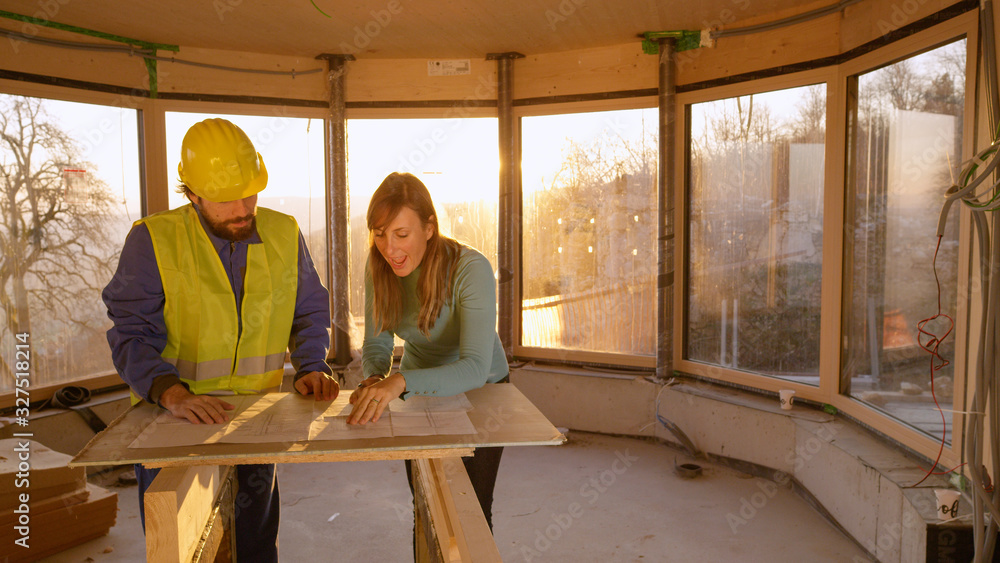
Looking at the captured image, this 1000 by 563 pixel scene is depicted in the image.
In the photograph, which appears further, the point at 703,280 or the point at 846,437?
the point at 703,280

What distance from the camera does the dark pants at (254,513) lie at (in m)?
2.17

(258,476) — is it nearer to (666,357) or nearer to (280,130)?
(666,357)

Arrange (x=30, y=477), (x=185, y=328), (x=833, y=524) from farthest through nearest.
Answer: (x=833, y=524)
(x=30, y=477)
(x=185, y=328)

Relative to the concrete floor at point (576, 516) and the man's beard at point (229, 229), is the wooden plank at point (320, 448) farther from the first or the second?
the concrete floor at point (576, 516)

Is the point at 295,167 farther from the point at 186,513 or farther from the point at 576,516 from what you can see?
the point at 186,513

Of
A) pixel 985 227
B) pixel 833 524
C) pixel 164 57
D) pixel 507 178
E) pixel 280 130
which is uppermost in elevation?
pixel 164 57

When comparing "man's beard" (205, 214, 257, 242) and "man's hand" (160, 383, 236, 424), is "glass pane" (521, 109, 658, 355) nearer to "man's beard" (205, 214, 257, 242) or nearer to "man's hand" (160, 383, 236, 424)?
"man's beard" (205, 214, 257, 242)

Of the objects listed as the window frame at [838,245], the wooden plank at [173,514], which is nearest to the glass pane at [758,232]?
the window frame at [838,245]

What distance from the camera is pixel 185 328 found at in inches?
81.1

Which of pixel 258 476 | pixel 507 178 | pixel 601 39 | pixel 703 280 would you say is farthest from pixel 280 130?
pixel 258 476

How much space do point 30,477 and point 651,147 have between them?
4.11 meters

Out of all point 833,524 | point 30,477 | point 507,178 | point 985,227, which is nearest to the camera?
point 985,227

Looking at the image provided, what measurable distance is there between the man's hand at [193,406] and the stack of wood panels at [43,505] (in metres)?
1.73

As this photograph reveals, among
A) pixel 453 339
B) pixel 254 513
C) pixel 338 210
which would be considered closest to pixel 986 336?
pixel 453 339
